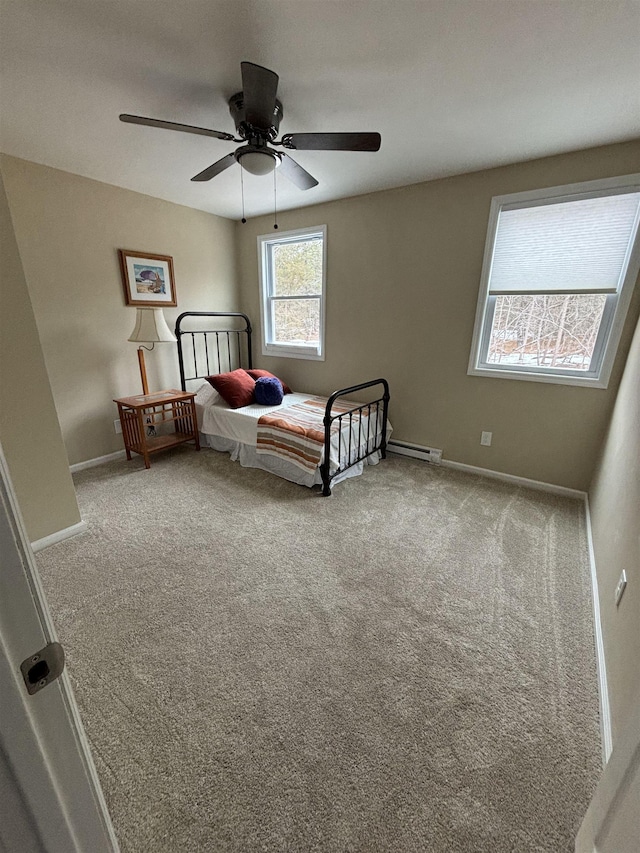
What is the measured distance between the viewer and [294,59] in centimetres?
156

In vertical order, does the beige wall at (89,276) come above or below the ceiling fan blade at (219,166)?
below

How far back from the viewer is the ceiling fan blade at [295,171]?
2008 millimetres

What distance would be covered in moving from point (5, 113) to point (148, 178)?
1.02m

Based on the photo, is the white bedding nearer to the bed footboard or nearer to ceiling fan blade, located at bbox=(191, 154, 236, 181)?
the bed footboard

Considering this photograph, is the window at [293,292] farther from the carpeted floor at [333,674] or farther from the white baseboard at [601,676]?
the white baseboard at [601,676]

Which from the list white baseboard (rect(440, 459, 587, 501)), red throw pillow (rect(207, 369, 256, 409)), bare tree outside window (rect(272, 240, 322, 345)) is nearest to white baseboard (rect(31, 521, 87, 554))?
red throw pillow (rect(207, 369, 256, 409))

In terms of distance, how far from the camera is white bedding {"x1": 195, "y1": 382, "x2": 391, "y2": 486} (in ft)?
9.54

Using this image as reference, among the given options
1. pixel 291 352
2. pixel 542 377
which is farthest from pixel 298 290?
pixel 542 377

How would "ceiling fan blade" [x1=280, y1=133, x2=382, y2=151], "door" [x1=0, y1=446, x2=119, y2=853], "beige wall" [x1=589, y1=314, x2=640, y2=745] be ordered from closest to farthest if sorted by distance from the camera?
1. "door" [x1=0, y1=446, x2=119, y2=853]
2. "beige wall" [x1=589, y1=314, x2=640, y2=745]
3. "ceiling fan blade" [x1=280, y1=133, x2=382, y2=151]

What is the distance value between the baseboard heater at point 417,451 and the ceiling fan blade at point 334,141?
240 cm

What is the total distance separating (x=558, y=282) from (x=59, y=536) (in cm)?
380

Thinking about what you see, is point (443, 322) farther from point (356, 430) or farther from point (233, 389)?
point (233, 389)

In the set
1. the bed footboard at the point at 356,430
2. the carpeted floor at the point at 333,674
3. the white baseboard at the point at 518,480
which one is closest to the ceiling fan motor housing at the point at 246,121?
the bed footboard at the point at 356,430

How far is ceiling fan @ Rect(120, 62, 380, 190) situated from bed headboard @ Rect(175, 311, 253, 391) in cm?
201
